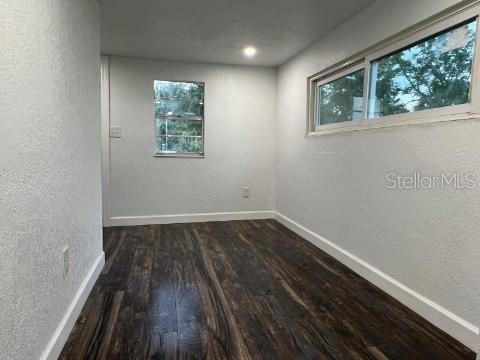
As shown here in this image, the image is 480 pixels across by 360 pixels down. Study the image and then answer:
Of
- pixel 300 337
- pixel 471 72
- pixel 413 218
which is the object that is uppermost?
pixel 471 72

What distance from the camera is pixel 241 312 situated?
1995 mm

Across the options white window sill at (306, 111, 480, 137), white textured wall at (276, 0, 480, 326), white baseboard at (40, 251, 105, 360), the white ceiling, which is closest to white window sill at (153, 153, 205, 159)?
the white ceiling

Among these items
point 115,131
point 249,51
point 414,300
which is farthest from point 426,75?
point 115,131

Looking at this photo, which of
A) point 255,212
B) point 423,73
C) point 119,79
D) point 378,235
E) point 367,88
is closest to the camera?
point 423,73

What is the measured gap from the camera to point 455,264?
1775mm

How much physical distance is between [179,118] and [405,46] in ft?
9.21

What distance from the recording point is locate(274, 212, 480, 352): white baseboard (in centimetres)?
168

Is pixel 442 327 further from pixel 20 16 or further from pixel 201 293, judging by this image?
pixel 20 16

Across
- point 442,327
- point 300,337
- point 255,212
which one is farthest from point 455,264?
point 255,212

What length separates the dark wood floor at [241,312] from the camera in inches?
63.9

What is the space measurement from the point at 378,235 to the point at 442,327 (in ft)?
2.37

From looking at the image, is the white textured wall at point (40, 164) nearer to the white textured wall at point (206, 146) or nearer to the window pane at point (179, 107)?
the white textured wall at point (206, 146)

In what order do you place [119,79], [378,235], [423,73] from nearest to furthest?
[423,73]
[378,235]
[119,79]

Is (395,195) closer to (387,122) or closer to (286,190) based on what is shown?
(387,122)
